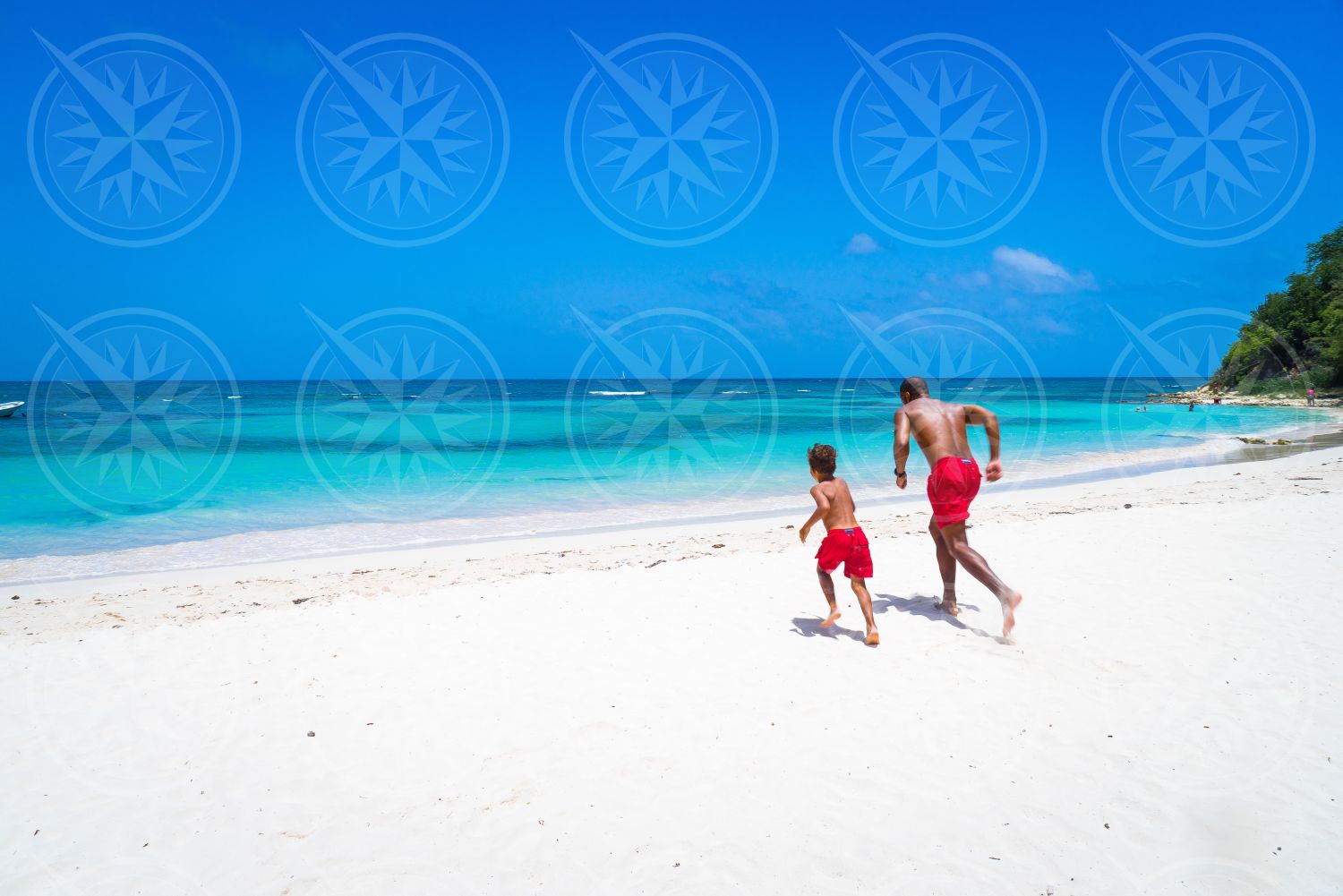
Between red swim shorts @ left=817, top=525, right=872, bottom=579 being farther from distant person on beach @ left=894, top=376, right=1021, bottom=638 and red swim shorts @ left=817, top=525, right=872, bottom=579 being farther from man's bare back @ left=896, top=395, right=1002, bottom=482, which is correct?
man's bare back @ left=896, top=395, right=1002, bottom=482

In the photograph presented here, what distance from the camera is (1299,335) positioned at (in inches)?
2013

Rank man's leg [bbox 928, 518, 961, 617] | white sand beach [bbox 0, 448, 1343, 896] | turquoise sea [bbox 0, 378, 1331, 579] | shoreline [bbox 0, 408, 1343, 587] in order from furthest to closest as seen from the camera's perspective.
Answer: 1. turquoise sea [bbox 0, 378, 1331, 579]
2. shoreline [bbox 0, 408, 1343, 587]
3. man's leg [bbox 928, 518, 961, 617]
4. white sand beach [bbox 0, 448, 1343, 896]

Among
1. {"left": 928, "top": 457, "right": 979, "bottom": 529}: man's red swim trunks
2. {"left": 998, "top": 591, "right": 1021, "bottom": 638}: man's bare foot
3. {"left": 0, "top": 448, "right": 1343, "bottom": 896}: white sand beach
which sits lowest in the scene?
{"left": 0, "top": 448, "right": 1343, "bottom": 896}: white sand beach

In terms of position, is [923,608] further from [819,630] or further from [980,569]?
[819,630]

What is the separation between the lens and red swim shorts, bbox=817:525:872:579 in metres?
5.02

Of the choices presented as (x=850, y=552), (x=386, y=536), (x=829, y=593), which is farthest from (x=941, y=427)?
(x=386, y=536)

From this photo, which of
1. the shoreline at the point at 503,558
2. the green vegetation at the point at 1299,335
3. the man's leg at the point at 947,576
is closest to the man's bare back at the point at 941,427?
the man's leg at the point at 947,576

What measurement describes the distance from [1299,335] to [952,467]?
210 feet

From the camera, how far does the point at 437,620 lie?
5781mm

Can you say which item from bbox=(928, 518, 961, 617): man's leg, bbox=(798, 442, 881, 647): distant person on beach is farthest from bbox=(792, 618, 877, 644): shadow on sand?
bbox=(928, 518, 961, 617): man's leg

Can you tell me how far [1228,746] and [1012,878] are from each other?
1721 mm

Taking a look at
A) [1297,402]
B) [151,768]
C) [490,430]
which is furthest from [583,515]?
[1297,402]

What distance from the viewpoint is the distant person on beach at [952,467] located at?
5.09m

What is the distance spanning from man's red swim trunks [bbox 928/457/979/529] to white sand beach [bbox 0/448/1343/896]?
0.89m
